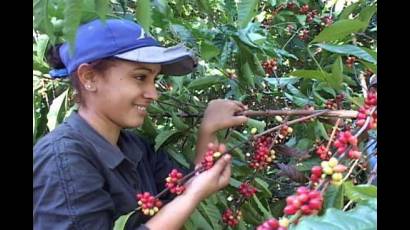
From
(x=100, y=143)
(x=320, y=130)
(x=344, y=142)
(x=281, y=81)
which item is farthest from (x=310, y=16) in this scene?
(x=344, y=142)

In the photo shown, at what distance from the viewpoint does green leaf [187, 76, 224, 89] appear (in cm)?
189

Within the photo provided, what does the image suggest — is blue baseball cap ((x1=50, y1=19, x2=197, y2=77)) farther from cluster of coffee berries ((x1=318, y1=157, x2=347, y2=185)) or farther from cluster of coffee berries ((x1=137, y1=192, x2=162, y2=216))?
cluster of coffee berries ((x1=318, y1=157, x2=347, y2=185))

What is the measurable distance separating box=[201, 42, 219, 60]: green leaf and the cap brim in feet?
0.15

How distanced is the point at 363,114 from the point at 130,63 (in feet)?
2.63

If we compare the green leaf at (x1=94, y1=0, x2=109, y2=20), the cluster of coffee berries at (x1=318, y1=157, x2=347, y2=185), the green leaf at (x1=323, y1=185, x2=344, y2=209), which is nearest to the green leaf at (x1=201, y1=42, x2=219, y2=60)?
the green leaf at (x1=94, y1=0, x2=109, y2=20)

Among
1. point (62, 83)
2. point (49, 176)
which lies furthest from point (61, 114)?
point (49, 176)

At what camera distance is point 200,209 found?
162 centimetres

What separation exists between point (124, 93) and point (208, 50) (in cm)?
36

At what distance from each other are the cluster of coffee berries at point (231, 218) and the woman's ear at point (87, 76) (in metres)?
0.48

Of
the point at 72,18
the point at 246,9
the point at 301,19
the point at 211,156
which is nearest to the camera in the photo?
A: the point at 72,18

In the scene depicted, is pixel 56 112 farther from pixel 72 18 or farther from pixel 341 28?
pixel 341 28

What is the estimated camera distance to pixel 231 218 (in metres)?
1.57

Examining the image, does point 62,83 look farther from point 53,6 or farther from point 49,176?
point 49,176

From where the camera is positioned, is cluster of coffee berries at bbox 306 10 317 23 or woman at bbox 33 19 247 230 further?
cluster of coffee berries at bbox 306 10 317 23
